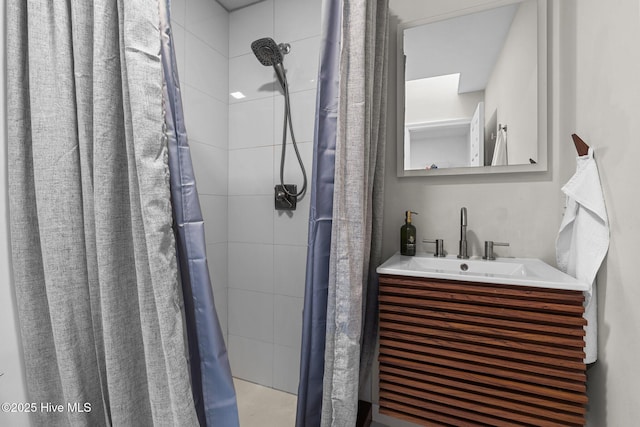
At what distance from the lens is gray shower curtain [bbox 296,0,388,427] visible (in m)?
0.90

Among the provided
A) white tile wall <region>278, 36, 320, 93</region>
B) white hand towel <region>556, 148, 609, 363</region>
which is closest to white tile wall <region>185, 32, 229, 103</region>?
white tile wall <region>278, 36, 320, 93</region>

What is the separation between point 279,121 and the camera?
1.72m

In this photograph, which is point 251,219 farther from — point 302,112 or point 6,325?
point 6,325

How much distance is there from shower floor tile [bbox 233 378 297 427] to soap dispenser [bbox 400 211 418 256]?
1025 mm

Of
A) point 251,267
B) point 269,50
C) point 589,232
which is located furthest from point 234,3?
point 589,232

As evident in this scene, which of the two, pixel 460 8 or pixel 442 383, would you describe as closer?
pixel 442 383

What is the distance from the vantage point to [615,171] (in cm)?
84

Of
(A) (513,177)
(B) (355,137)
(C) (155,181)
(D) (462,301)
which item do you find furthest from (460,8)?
(C) (155,181)

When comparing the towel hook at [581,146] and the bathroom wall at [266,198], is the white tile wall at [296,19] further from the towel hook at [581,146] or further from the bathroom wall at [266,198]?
the towel hook at [581,146]

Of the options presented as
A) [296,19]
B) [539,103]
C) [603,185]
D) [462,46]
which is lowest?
[603,185]

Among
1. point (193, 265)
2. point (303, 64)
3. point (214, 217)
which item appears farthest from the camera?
point (214, 217)

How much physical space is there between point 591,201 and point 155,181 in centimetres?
123

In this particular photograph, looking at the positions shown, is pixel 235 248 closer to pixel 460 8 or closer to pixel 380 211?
pixel 380 211

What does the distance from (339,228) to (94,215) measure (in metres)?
0.65
